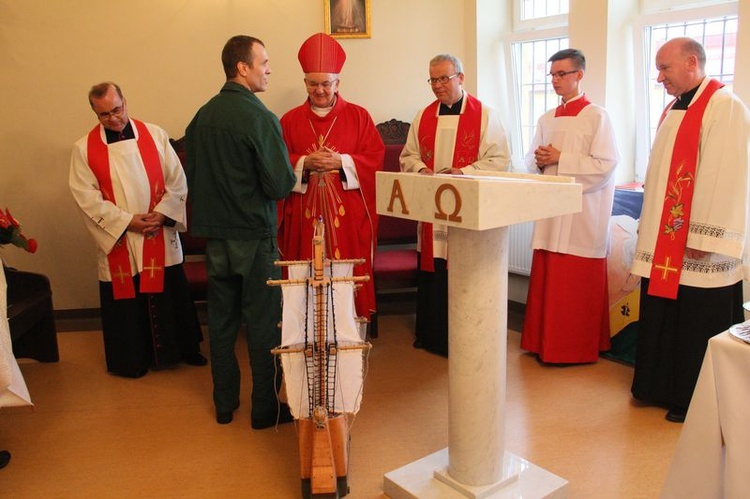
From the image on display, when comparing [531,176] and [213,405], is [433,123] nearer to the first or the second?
[531,176]

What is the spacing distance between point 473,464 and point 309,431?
0.68 m

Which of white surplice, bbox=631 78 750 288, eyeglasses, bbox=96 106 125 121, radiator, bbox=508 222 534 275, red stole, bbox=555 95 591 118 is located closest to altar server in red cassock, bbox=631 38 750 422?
white surplice, bbox=631 78 750 288

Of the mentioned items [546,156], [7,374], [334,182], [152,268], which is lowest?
[7,374]

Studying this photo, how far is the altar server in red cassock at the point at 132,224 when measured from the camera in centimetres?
420

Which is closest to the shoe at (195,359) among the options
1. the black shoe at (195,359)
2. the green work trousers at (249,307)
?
the black shoe at (195,359)

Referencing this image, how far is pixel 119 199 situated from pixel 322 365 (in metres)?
2.05

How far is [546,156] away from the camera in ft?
13.6

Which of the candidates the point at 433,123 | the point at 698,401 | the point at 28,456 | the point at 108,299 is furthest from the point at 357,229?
the point at 698,401

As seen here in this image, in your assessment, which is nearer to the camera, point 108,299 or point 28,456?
point 28,456

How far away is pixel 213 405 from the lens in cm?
393

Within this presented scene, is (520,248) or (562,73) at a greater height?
(562,73)

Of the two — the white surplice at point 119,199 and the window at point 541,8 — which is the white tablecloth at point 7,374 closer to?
the white surplice at point 119,199

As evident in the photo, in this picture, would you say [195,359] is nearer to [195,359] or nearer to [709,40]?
[195,359]

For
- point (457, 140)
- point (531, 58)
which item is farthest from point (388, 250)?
point (531, 58)
